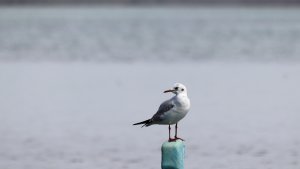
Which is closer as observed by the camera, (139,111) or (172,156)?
(172,156)

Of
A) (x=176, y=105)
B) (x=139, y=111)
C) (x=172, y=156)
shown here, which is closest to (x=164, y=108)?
(x=176, y=105)

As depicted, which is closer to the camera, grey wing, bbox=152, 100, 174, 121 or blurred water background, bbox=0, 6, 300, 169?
grey wing, bbox=152, 100, 174, 121

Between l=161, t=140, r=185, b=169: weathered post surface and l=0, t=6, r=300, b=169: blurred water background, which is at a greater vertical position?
l=0, t=6, r=300, b=169: blurred water background

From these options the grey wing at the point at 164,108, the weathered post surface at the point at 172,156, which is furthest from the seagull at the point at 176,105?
the weathered post surface at the point at 172,156

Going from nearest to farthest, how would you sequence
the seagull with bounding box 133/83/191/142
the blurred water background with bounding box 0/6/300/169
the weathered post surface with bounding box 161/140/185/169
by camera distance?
the weathered post surface with bounding box 161/140/185/169, the seagull with bounding box 133/83/191/142, the blurred water background with bounding box 0/6/300/169

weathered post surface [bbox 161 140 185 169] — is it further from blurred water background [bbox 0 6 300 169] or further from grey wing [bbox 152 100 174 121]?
blurred water background [bbox 0 6 300 169]

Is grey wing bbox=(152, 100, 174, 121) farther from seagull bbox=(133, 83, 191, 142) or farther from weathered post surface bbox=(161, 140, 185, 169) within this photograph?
weathered post surface bbox=(161, 140, 185, 169)

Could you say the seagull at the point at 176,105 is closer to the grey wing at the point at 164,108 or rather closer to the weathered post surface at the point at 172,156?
the grey wing at the point at 164,108

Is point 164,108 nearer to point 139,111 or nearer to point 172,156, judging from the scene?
point 172,156

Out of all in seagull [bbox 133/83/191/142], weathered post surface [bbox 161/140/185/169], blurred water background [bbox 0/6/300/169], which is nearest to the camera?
weathered post surface [bbox 161/140/185/169]

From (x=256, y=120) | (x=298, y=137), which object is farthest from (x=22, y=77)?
(x=298, y=137)

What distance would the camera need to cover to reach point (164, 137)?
2372 cm

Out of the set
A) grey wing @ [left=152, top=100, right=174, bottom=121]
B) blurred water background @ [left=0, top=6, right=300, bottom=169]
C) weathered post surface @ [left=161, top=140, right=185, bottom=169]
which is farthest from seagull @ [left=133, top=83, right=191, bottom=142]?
blurred water background @ [left=0, top=6, right=300, bottom=169]

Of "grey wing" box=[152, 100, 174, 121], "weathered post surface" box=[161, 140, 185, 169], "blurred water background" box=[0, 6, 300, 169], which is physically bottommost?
"weathered post surface" box=[161, 140, 185, 169]
